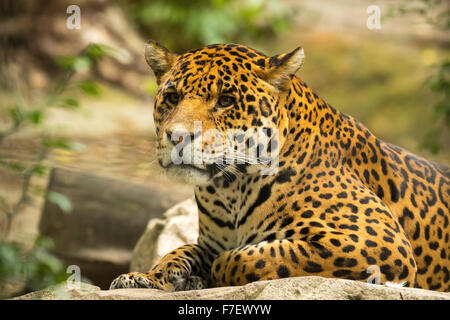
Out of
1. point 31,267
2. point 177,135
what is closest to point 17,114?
point 31,267

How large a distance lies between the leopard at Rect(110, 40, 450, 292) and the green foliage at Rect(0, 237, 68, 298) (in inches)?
73.2

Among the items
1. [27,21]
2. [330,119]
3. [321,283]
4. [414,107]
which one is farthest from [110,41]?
[321,283]

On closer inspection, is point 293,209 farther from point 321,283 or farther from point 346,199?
point 321,283

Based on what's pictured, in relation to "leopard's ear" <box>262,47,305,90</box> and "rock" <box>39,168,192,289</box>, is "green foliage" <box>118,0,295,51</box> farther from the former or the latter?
"leopard's ear" <box>262,47,305,90</box>

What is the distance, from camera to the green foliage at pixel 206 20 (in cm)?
1989

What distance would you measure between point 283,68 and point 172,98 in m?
0.94

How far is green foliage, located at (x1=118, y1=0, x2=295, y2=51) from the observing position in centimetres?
1989

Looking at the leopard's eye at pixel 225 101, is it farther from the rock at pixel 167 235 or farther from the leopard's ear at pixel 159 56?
the rock at pixel 167 235

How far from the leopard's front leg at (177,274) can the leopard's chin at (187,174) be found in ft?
3.29

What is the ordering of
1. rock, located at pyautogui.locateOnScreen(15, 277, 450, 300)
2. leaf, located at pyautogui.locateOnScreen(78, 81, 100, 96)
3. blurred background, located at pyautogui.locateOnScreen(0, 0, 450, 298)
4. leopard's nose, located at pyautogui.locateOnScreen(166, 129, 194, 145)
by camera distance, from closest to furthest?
leaf, located at pyautogui.locateOnScreen(78, 81, 100, 96)
rock, located at pyautogui.locateOnScreen(15, 277, 450, 300)
leopard's nose, located at pyautogui.locateOnScreen(166, 129, 194, 145)
blurred background, located at pyautogui.locateOnScreen(0, 0, 450, 298)

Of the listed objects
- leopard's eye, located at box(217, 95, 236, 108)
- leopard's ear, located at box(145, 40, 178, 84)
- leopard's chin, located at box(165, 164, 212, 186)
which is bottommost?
leopard's chin, located at box(165, 164, 212, 186)

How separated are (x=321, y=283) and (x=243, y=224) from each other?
4.06 ft

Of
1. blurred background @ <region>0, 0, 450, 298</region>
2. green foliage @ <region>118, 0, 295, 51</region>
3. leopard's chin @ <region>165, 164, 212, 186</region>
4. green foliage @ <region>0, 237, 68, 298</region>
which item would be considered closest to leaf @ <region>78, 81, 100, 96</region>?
green foliage @ <region>0, 237, 68, 298</region>

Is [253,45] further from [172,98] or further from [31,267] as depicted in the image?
[31,267]
